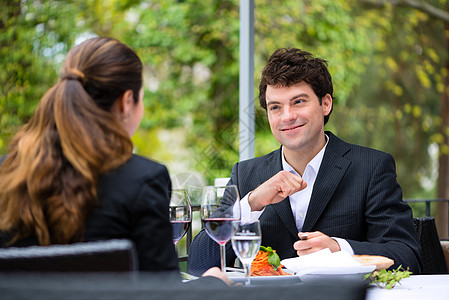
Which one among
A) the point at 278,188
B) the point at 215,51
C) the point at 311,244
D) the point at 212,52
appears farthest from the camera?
the point at 215,51

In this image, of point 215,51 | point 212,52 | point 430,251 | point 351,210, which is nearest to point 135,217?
point 351,210

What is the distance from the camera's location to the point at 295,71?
6.56 ft

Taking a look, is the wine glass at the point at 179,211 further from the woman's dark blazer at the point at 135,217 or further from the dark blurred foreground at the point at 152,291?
the dark blurred foreground at the point at 152,291

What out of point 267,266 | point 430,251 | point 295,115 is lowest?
point 430,251

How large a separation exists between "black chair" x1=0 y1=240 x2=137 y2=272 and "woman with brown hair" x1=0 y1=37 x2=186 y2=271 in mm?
202

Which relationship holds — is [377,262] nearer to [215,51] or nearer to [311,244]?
[311,244]

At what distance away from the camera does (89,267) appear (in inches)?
27.5

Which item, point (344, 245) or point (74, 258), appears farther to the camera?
point (344, 245)

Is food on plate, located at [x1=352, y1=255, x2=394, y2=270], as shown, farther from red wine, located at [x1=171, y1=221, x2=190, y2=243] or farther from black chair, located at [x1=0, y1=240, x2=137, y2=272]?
black chair, located at [x1=0, y1=240, x2=137, y2=272]

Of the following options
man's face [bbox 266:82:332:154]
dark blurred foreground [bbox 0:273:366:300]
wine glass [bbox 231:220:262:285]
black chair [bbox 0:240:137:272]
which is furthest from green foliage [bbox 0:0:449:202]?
dark blurred foreground [bbox 0:273:366:300]

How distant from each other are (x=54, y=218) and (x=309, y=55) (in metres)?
1.46

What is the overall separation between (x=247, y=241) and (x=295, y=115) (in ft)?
2.98

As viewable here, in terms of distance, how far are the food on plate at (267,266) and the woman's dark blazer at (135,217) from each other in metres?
0.51

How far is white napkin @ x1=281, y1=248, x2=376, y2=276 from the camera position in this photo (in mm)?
1242
